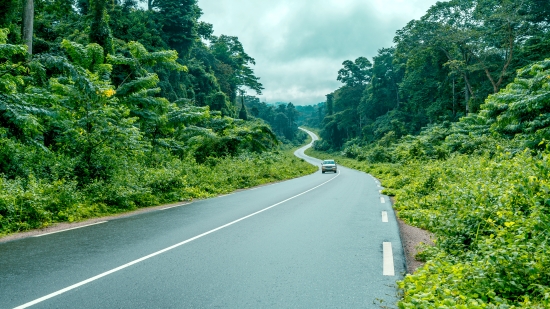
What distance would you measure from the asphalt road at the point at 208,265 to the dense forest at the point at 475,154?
34.0 inches

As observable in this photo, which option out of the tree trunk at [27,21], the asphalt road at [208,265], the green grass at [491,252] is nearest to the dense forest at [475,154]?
the green grass at [491,252]

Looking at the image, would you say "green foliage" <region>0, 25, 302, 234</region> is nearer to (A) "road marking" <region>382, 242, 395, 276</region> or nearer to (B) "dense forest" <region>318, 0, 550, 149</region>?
(A) "road marking" <region>382, 242, 395, 276</region>

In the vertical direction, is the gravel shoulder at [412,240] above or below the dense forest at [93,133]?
below

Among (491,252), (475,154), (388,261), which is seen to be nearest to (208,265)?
(388,261)

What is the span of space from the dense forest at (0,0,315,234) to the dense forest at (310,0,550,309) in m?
8.64

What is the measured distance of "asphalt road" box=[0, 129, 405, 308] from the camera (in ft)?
14.0

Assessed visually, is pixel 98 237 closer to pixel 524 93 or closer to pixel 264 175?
pixel 524 93

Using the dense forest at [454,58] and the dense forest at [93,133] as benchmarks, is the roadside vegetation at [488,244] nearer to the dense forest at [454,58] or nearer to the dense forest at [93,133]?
the dense forest at [93,133]

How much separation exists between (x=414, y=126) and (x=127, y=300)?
192ft

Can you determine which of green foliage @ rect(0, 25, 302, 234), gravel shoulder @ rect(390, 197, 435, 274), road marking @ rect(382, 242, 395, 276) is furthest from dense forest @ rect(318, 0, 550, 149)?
road marking @ rect(382, 242, 395, 276)

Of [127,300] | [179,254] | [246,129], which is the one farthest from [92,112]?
[246,129]

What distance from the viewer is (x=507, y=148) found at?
15.6 meters

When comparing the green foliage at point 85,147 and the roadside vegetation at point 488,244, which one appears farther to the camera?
the green foliage at point 85,147

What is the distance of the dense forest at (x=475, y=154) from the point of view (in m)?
4.00
